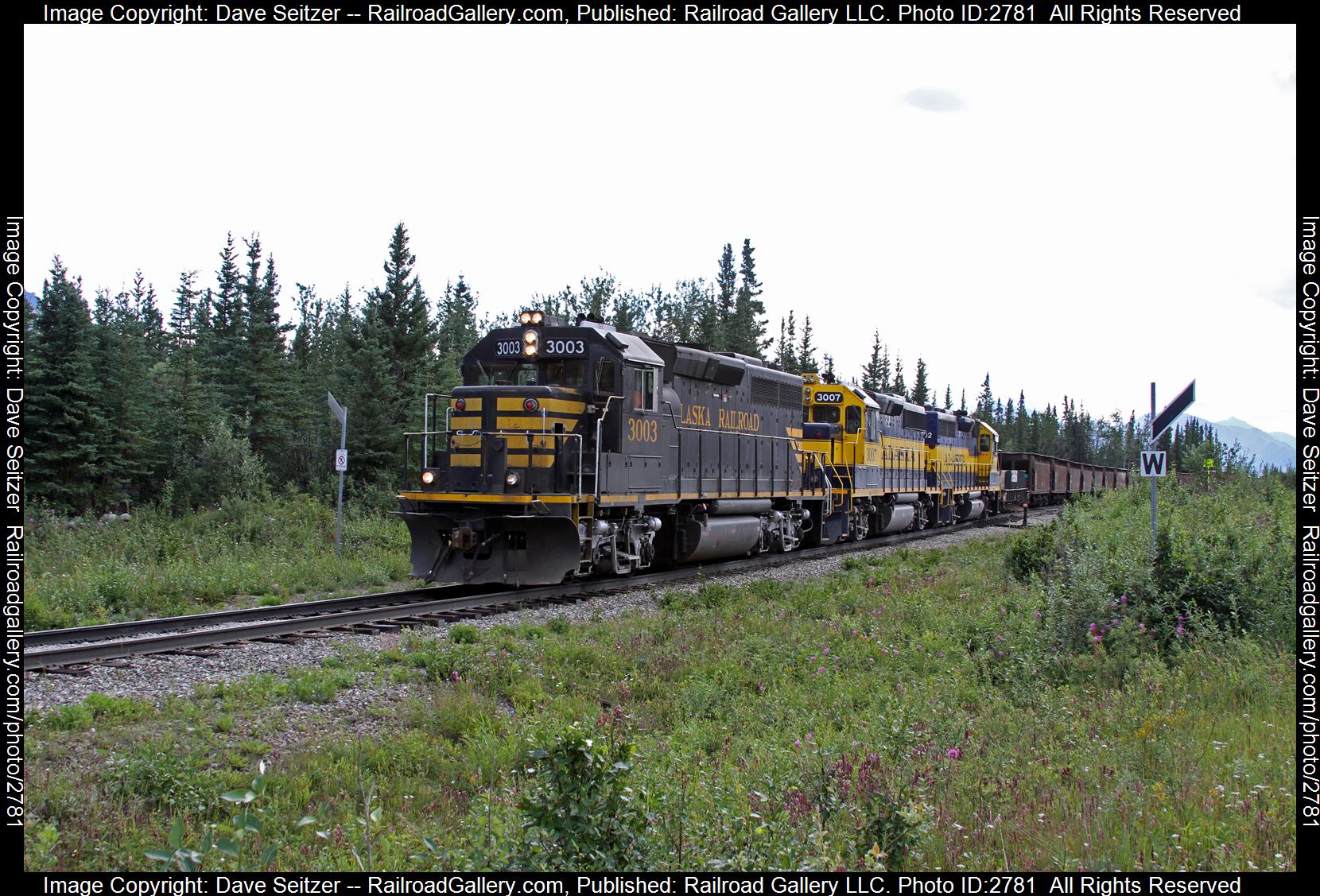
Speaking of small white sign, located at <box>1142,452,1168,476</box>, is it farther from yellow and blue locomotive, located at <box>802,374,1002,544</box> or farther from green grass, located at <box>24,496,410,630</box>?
yellow and blue locomotive, located at <box>802,374,1002,544</box>

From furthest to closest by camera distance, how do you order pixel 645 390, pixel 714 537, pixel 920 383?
pixel 920 383 < pixel 714 537 < pixel 645 390

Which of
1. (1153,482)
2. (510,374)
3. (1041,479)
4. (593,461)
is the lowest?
(1041,479)

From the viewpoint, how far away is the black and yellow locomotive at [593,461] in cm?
1357

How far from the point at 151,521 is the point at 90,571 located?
9.26 meters

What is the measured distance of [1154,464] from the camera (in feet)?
34.1

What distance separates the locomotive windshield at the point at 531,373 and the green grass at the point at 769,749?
5121 mm

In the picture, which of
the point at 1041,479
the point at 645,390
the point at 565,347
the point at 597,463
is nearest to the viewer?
the point at 597,463

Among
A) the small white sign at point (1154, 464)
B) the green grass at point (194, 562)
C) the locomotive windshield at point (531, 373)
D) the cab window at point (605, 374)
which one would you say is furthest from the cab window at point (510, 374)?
the small white sign at point (1154, 464)

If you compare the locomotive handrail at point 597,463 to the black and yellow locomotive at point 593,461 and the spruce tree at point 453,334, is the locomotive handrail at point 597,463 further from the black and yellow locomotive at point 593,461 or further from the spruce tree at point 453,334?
the spruce tree at point 453,334

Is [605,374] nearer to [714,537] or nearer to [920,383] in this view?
[714,537]

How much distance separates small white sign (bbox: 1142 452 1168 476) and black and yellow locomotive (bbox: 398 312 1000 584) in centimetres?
742

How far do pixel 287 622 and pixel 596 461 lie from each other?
16.9ft

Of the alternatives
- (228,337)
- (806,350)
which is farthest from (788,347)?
(228,337)
